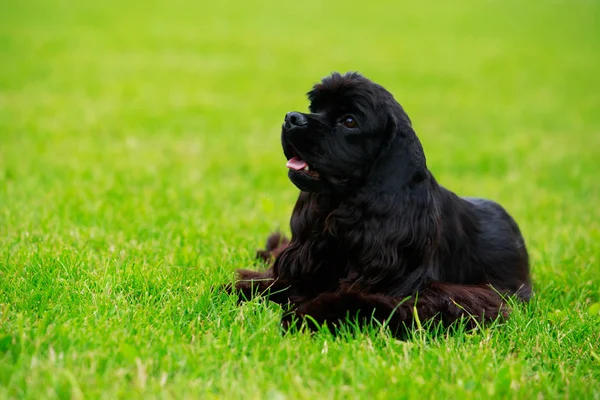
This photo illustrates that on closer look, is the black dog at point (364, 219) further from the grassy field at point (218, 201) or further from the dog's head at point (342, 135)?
the grassy field at point (218, 201)

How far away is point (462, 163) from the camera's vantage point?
9.12 meters

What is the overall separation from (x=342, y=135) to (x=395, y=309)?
895mm

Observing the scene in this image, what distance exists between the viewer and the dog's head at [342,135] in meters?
3.67

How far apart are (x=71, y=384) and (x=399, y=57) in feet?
56.8

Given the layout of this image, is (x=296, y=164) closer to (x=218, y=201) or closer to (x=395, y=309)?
(x=395, y=309)

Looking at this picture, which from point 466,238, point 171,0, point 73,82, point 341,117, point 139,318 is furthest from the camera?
point 171,0

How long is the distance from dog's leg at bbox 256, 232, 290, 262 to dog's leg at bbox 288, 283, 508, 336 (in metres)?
1.14

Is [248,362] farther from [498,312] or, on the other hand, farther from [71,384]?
[498,312]

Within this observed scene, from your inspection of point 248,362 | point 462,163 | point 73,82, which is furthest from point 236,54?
point 248,362

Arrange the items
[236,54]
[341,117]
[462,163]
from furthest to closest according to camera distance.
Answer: [236,54] → [462,163] → [341,117]

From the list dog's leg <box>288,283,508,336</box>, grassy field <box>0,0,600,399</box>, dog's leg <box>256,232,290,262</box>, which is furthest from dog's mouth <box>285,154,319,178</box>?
dog's leg <box>256,232,290,262</box>

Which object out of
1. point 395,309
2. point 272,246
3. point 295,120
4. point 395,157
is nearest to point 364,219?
point 395,157

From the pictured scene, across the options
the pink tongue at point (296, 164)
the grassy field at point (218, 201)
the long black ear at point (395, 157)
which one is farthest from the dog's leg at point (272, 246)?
the long black ear at point (395, 157)

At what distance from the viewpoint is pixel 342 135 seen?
145 inches
